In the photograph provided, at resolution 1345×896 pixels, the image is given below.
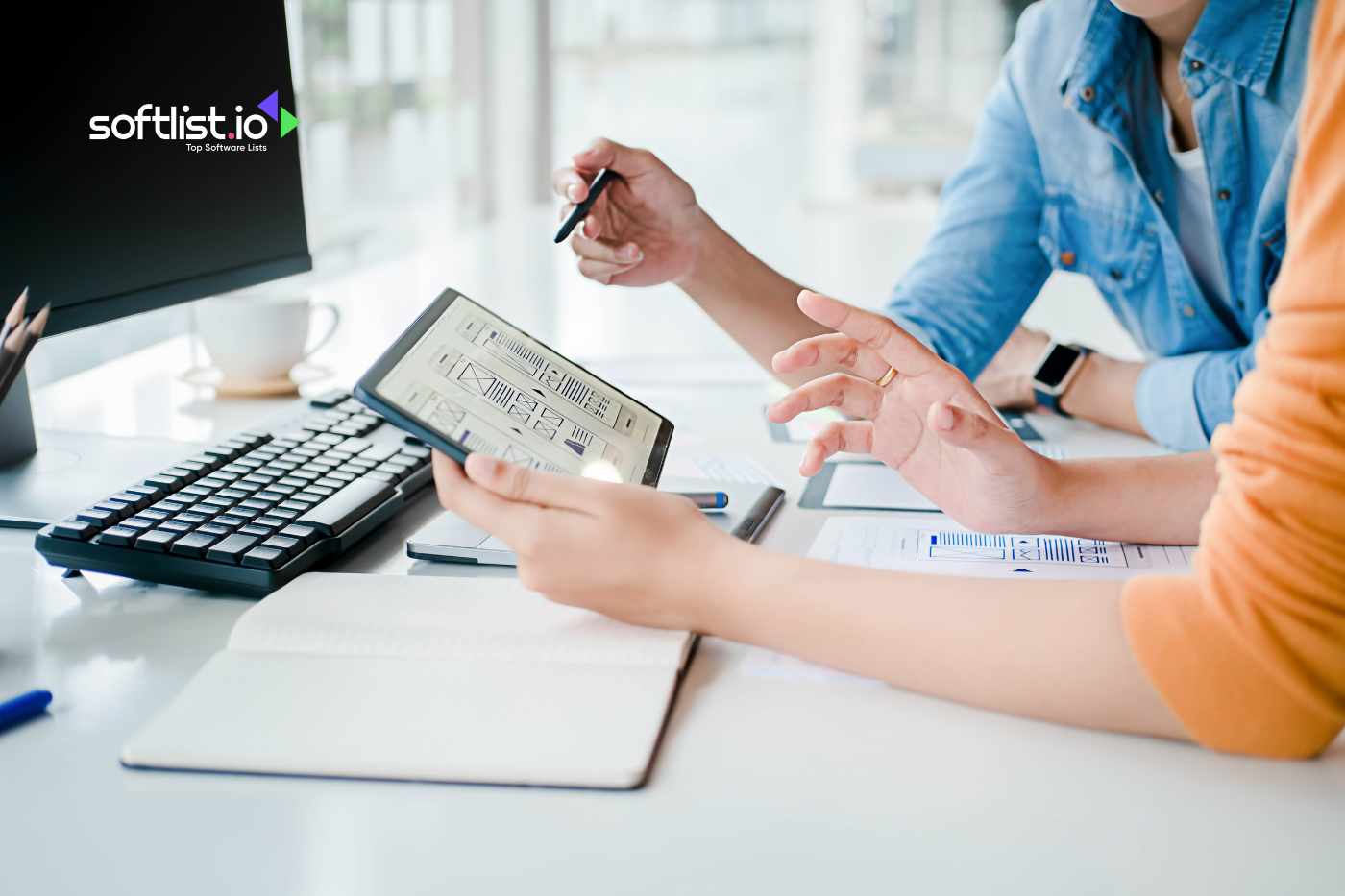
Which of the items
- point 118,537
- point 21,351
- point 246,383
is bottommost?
point 246,383

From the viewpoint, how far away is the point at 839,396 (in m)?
0.85

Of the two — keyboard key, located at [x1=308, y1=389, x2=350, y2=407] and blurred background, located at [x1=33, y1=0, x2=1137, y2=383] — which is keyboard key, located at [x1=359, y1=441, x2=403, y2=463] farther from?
blurred background, located at [x1=33, y1=0, x2=1137, y2=383]

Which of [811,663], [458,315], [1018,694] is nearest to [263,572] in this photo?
[458,315]

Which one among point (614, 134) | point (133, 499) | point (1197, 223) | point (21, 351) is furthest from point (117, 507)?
point (614, 134)

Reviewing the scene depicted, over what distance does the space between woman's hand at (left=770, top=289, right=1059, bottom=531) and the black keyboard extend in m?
0.28

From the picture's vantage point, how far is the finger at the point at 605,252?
1080mm

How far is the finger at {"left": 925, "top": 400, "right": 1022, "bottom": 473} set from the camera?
27.5 inches

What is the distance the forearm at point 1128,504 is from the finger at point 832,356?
0.47 ft

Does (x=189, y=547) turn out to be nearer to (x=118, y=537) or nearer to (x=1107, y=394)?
(x=118, y=537)

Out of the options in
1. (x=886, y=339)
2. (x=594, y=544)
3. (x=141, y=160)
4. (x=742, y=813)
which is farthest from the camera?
(x=141, y=160)

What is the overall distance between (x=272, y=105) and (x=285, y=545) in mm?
558

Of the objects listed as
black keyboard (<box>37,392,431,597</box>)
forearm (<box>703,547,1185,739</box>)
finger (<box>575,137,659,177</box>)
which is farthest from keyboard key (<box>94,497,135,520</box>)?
finger (<box>575,137,659,177</box>)

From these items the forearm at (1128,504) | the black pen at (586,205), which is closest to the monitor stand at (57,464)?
the black pen at (586,205)

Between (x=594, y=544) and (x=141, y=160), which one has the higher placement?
(x=141, y=160)
